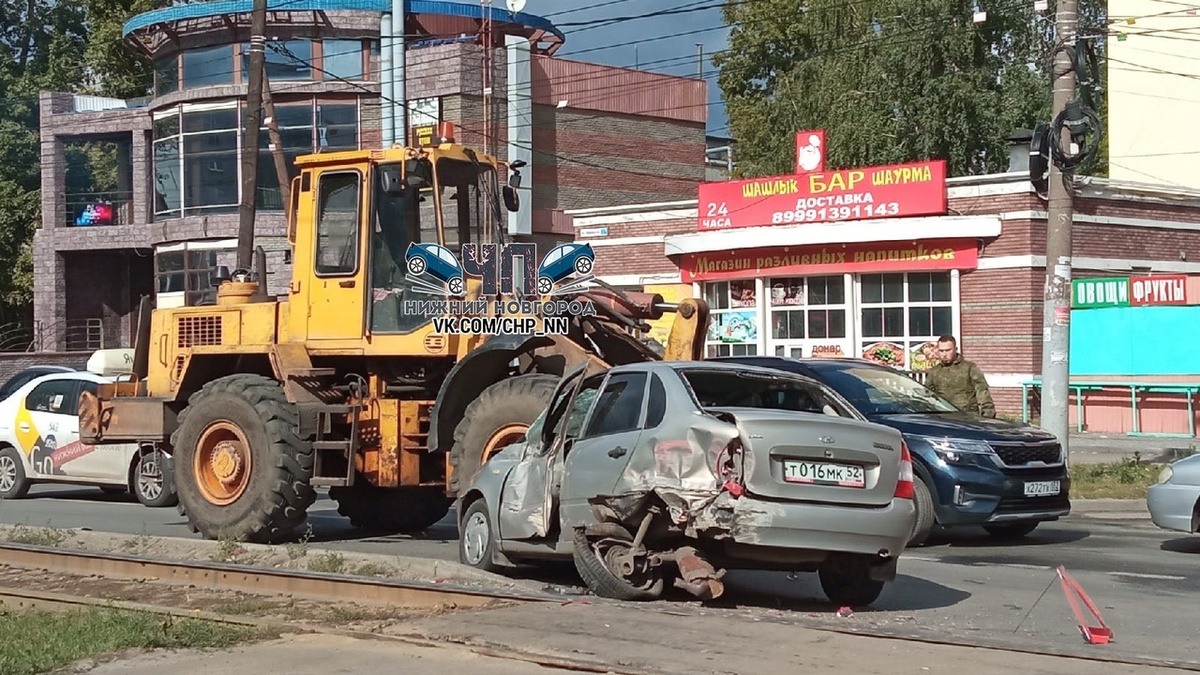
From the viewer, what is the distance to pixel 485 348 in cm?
1182

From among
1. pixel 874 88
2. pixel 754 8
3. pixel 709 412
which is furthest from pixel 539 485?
pixel 754 8

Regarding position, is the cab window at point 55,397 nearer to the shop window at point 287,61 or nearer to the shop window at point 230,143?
the shop window at point 230,143

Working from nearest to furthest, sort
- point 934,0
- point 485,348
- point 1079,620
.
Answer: point 1079,620 → point 485,348 → point 934,0

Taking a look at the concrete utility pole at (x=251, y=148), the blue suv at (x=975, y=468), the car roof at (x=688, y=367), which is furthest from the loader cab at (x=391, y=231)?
the concrete utility pole at (x=251, y=148)

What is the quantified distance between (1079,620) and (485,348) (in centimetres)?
547

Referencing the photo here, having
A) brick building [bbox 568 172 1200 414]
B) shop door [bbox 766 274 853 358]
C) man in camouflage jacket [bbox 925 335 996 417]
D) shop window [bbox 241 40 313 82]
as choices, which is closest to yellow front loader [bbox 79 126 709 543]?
man in camouflage jacket [bbox 925 335 996 417]

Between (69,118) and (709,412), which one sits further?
(69,118)

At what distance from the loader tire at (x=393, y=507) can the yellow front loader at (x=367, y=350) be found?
147 centimetres

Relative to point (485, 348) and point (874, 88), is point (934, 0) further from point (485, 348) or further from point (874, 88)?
point (485, 348)

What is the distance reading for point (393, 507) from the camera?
14.3 meters

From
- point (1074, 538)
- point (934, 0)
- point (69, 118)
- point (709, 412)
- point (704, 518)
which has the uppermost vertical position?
point (934, 0)

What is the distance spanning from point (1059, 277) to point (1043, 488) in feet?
18.5

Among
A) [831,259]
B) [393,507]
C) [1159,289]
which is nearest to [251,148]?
[393,507]

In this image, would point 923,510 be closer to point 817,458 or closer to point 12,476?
A: point 817,458
